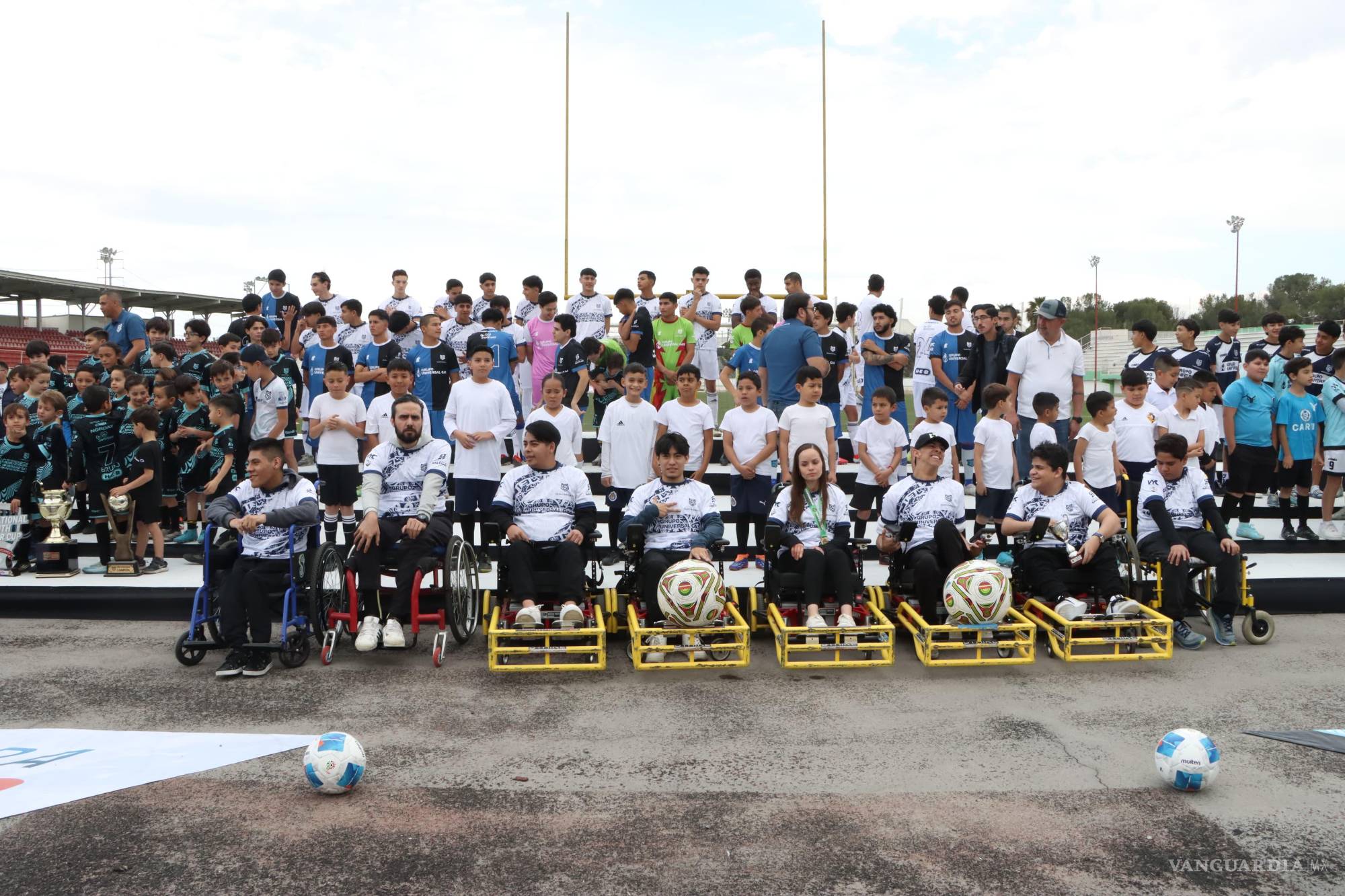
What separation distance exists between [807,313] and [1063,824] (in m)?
6.36

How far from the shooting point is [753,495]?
785cm

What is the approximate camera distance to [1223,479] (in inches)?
393

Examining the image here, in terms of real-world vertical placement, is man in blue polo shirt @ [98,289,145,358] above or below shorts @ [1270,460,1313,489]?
above

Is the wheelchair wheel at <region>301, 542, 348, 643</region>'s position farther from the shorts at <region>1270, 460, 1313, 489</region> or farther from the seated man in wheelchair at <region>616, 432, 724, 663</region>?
the shorts at <region>1270, 460, 1313, 489</region>

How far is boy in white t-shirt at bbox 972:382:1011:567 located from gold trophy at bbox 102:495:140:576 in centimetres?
692

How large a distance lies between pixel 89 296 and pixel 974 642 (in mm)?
42149

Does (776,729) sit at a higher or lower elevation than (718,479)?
lower

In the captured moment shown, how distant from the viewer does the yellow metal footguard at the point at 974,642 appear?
235 inches

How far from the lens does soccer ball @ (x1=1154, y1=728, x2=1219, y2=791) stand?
13.5 ft

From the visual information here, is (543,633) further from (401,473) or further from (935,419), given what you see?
(935,419)

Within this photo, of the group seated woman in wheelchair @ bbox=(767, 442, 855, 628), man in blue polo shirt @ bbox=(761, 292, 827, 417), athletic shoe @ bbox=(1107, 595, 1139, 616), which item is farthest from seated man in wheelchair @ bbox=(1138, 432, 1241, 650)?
man in blue polo shirt @ bbox=(761, 292, 827, 417)

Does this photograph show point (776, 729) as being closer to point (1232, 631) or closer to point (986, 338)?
point (1232, 631)

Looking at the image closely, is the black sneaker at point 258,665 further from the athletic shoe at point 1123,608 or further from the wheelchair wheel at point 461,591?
the athletic shoe at point 1123,608

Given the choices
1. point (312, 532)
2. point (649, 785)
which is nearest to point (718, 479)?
point (312, 532)
